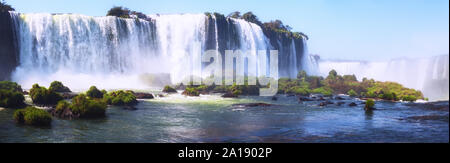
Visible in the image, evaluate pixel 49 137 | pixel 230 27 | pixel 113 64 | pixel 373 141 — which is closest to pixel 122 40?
pixel 113 64

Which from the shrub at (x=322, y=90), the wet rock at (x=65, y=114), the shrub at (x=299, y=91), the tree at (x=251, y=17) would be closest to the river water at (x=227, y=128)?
the wet rock at (x=65, y=114)

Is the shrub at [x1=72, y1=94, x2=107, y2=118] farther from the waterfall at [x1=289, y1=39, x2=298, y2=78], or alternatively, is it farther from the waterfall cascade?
A: the waterfall at [x1=289, y1=39, x2=298, y2=78]

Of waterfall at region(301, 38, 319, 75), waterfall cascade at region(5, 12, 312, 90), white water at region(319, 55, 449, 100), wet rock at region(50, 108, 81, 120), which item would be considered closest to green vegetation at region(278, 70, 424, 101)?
white water at region(319, 55, 449, 100)

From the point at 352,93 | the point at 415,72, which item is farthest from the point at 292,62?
the point at 352,93

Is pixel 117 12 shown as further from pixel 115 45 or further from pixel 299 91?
pixel 299 91
